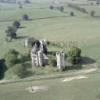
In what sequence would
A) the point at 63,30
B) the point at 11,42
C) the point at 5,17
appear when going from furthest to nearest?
1. the point at 5,17
2. the point at 63,30
3. the point at 11,42

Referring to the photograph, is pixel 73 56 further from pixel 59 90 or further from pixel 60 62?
pixel 59 90

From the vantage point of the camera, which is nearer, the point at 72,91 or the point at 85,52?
the point at 72,91

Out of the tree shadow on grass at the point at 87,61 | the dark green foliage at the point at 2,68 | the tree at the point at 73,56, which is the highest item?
the tree at the point at 73,56

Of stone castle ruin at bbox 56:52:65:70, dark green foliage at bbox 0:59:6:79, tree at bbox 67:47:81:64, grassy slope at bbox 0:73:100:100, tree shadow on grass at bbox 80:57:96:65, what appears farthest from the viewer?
tree shadow on grass at bbox 80:57:96:65

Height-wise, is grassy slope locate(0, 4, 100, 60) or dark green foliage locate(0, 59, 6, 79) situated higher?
dark green foliage locate(0, 59, 6, 79)

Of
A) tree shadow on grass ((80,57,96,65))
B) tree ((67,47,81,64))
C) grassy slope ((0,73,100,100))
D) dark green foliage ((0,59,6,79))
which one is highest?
tree ((67,47,81,64))

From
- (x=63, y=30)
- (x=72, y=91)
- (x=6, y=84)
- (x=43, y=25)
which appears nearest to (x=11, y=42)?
(x=63, y=30)

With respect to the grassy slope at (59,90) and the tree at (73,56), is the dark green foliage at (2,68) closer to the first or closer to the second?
the grassy slope at (59,90)

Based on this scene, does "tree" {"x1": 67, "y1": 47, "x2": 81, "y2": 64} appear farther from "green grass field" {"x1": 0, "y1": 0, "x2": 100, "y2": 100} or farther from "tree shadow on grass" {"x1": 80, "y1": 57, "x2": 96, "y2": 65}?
"green grass field" {"x1": 0, "y1": 0, "x2": 100, "y2": 100}

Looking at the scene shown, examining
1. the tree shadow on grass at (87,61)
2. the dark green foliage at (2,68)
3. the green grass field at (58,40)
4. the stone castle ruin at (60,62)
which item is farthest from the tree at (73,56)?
the dark green foliage at (2,68)

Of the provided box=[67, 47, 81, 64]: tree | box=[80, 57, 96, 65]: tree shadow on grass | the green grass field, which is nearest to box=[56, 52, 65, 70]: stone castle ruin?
box=[67, 47, 81, 64]: tree

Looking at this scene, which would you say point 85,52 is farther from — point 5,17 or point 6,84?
point 5,17
